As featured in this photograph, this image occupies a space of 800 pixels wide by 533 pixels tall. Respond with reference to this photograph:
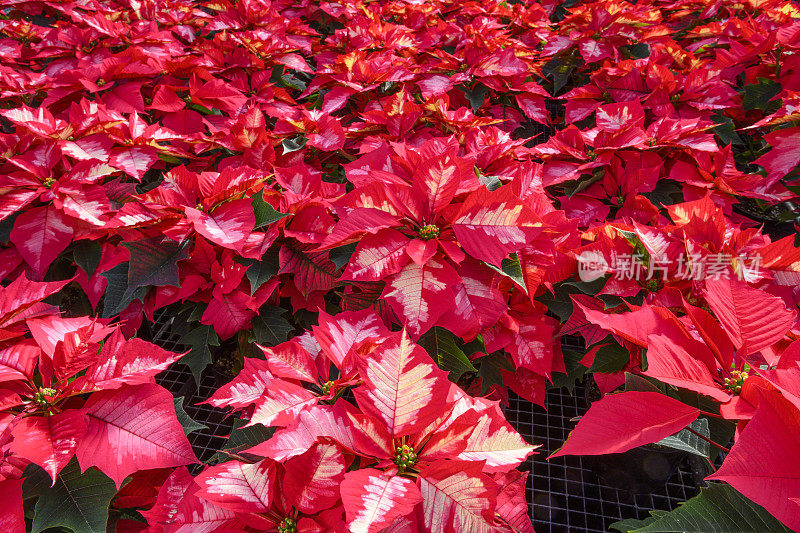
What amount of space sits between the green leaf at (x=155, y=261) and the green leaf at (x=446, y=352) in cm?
40

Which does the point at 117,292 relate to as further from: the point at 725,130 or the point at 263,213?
the point at 725,130

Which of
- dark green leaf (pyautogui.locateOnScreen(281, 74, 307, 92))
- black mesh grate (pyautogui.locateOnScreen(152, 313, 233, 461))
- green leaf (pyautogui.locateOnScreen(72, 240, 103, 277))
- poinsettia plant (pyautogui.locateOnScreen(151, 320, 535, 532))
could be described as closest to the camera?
poinsettia plant (pyautogui.locateOnScreen(151, 320, 535, 532))

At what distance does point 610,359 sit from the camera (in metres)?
0.72

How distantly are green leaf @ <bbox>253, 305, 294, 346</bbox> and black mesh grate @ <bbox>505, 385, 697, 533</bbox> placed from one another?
0.55 m

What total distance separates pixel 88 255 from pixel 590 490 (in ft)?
3.41

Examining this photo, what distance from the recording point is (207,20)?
1549 mm

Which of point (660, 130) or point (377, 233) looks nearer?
point (377, 233)

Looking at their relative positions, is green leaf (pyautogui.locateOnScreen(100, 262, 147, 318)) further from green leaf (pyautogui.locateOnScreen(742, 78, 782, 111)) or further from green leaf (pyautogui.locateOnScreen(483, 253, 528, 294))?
green leaf (pyautogui.locateOnScreen(742, 78, 782, 111))

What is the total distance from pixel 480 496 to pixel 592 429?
0.44 ft

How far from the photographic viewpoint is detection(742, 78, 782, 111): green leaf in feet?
3.74

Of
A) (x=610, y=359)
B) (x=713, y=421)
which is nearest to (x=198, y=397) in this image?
(x=610, y=359)

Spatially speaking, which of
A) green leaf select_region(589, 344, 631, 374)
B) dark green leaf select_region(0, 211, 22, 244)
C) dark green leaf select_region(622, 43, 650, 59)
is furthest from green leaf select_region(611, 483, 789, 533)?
dark green leaf select_region(622, 43, 650, 59)

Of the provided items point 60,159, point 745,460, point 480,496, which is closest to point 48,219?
point 60,159

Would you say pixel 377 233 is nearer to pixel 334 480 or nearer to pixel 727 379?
pixel 334 480
